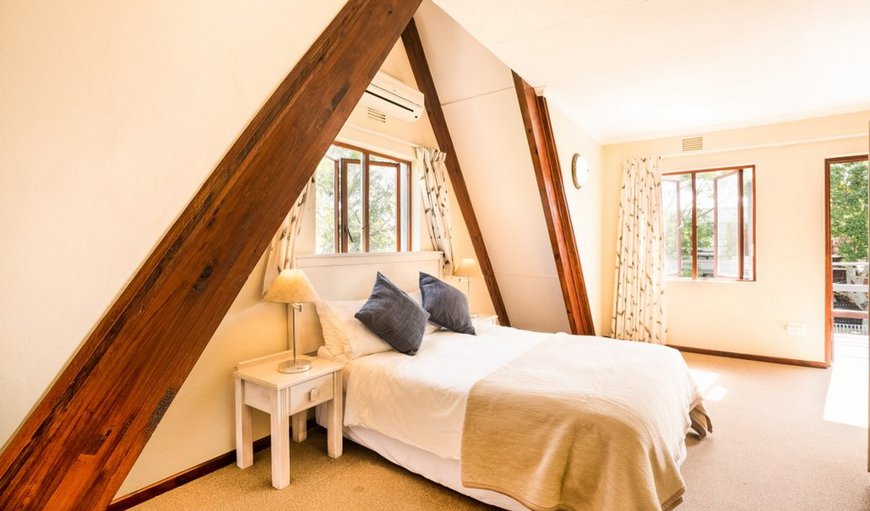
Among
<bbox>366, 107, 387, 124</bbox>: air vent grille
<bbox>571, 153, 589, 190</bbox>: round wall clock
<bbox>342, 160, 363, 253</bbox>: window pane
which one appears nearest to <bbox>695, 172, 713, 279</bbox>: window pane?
<bbox>571, 153, 589, 190</bbox>: round wall clock

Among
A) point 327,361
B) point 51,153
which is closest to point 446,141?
point 327,361

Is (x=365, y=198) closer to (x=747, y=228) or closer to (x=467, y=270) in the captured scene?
(x=467, y=270)

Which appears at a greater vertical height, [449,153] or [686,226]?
[449,153]

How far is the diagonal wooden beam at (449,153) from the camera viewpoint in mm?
3367

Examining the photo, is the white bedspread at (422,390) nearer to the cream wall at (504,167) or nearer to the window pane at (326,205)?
the window pane at (326,205)

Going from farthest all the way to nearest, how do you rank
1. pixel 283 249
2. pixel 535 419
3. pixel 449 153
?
pixel 449 153, pixel 283 249, pixel 535 419

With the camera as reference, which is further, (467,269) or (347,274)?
(467,269)

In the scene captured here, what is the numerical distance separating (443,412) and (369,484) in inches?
23.0

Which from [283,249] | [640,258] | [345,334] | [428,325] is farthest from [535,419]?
[640,258]

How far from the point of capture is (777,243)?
409 centimetres

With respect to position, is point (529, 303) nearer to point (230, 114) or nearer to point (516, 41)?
point (516, 41)

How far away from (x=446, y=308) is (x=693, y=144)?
10.8 feet

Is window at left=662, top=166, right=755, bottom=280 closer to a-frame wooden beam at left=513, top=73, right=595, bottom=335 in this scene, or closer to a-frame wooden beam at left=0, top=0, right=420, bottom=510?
a-frame wooden beam at left=513, top=73, right=595, bottom=335

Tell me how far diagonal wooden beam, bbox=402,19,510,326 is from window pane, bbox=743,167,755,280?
2532 millimetres
